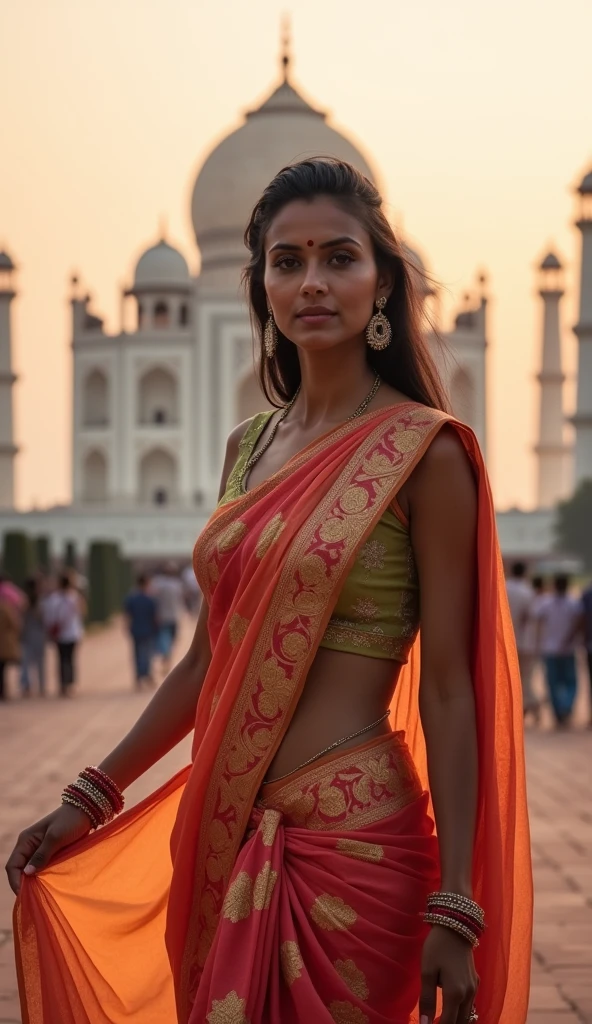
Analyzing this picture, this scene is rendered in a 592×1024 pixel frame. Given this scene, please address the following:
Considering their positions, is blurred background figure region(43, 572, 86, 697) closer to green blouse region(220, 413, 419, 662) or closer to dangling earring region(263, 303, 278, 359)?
dangling earring region(263, 303, 278, 359)

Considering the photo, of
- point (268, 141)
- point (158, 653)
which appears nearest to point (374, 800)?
point (158, 653)

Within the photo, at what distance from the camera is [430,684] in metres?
1.67

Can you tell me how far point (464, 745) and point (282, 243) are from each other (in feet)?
1.85

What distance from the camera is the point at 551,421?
32562 mm

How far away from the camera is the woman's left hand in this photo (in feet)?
5.04

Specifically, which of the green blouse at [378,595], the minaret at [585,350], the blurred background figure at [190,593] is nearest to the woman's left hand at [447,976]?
the green blouse at [378,595]

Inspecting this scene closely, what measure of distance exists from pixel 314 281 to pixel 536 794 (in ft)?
13.5

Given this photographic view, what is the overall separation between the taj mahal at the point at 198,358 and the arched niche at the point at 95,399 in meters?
0.03

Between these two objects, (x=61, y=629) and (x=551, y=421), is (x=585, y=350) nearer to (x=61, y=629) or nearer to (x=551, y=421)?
(x=551, y=421)

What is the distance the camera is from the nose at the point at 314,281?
1726mm

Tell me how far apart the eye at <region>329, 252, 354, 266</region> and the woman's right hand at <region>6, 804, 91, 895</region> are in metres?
0.68

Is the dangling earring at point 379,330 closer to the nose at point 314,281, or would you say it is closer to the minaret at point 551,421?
the nose at point 314,281

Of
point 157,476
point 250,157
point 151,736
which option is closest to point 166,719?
point 151,736

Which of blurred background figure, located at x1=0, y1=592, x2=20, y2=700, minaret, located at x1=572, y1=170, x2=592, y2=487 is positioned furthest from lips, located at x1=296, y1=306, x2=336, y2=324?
minaret, located at x1=572, y1=170, x2=592, y2=487
